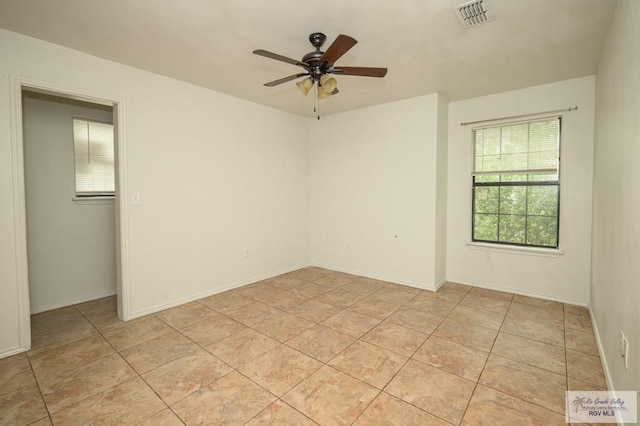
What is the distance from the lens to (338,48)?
2.01m

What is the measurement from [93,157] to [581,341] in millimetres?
5702

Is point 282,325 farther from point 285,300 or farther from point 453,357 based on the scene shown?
point 453,357

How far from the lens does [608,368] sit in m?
2.06

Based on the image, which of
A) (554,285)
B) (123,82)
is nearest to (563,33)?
(554,285)

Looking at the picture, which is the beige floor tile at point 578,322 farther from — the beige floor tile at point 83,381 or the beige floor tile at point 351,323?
the beige floor tile at point 83,381

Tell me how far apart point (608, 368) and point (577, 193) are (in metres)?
2.17

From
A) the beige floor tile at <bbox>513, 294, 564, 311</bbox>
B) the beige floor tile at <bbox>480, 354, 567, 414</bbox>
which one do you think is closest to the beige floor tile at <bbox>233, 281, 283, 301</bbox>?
the beige floor tile at <bbox>480, 354, 567, 414</bbox>

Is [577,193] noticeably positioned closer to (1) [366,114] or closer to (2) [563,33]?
(2) [563,33]

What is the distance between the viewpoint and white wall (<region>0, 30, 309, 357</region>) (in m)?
2.48

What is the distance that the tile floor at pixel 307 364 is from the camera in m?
1.83

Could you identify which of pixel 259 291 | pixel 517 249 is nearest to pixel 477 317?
pixel 517 249

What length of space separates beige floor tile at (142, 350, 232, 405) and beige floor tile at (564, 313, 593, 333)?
10.9ft

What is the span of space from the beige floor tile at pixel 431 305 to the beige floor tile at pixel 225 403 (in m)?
2.10

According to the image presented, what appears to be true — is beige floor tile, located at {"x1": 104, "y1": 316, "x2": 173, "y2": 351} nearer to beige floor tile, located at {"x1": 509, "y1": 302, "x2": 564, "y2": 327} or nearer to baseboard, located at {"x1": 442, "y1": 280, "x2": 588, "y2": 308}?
beige floor tile, located at {"x1": 509, "y1": 302, "x2": 564, "y2": 327}
